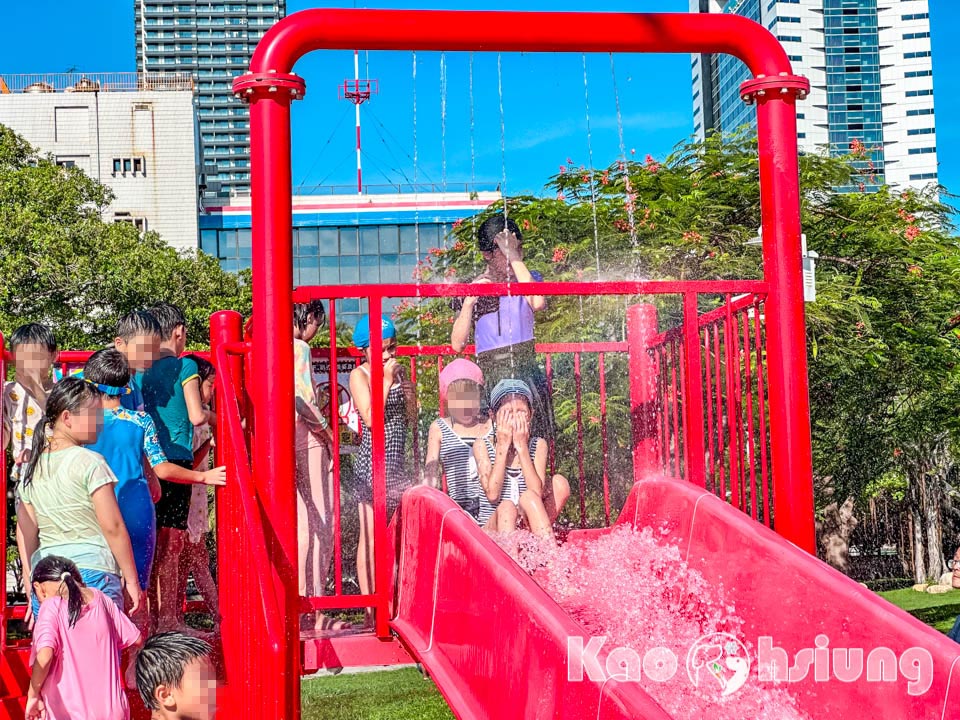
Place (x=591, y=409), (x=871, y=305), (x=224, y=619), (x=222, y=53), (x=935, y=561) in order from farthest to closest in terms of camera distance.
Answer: (x=222, y=53) → (x=935, y=561) → (x=871, y=305) → (x=591, y=409) → (x=224, y=619)

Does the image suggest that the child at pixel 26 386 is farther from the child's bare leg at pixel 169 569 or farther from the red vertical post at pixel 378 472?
the red vertical post at pixel 378 472

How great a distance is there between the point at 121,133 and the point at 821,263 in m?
43.8

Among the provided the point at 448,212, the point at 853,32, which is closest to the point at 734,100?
the point at 853,32

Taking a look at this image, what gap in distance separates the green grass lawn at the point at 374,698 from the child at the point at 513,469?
9068 millimetres

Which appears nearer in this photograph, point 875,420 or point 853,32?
point 875,420

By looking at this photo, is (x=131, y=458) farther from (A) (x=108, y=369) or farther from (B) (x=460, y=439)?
(B) (x=460, y=439)

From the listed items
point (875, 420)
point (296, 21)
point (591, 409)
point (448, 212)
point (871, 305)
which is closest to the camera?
point (296, 21)

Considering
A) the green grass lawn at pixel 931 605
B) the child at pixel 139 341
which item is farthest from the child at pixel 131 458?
the green grass lawn at pixel 931 605

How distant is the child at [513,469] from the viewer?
4.89 m

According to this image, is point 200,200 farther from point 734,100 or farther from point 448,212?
point 734,100

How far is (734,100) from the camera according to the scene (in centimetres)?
11650

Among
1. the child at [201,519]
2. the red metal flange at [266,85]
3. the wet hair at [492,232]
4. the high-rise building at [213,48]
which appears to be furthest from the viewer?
the high-rise building at [213,48]

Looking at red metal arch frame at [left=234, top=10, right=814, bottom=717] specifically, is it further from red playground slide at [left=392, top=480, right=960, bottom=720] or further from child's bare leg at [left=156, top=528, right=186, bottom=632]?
child's bare leg at [left=156, top=528, right=186, bottom=632]

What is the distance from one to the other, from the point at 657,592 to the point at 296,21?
260cm
